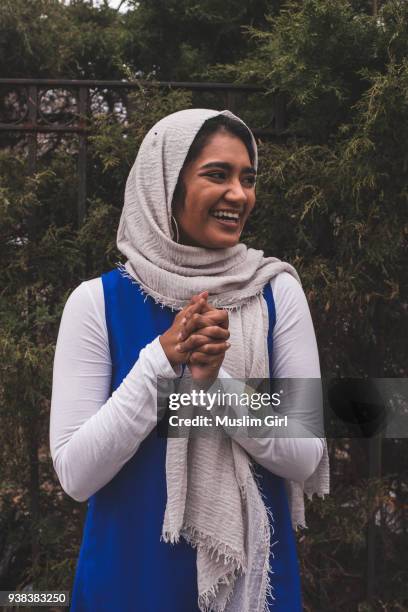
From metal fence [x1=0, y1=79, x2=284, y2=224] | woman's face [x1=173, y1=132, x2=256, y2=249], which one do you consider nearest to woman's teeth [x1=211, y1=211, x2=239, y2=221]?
woman's face [x1=173, y1=132, x2=256, y2=249]

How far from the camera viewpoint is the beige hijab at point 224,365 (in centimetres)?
144

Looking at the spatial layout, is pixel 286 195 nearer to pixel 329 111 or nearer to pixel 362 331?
pixel 329 111

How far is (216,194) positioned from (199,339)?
1.31 feet

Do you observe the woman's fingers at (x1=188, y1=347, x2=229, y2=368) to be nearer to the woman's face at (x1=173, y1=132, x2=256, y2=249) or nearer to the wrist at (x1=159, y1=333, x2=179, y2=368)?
the wrist at (x1=159, y1=333, x2=179, y2=368)

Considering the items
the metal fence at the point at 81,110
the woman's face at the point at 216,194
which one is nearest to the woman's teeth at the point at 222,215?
the woman's face at the point at 216,194

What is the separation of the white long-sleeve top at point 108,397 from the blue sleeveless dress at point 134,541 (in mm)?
53

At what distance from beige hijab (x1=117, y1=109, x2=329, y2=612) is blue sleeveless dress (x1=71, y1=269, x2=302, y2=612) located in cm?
5

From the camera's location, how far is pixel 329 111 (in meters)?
2.82

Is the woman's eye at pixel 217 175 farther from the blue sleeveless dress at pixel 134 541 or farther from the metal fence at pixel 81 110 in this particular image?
the metal fence at pixel 81 110

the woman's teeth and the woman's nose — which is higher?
the woman's nose

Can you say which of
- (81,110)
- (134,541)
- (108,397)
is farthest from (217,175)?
(81,110)

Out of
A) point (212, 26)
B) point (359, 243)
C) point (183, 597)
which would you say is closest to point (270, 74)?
point (359, 243)

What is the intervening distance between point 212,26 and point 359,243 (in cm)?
171

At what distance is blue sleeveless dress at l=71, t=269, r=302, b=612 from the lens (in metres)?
1.46
